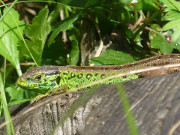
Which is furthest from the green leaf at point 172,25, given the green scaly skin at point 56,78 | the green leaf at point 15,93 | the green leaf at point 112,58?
the green leaf at point 15,93

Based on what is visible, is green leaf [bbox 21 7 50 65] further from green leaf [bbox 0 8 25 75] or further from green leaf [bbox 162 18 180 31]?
green leaf [bbox 162 18 180 31]

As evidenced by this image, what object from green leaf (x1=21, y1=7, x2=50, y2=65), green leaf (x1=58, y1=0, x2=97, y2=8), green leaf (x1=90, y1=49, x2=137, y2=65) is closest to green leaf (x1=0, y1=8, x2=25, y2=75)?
green leaf (x1=21, y1=7, x2=50, y2=65)

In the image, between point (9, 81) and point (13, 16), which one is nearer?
point (13, 16)

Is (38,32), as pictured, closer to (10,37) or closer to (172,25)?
(10,37)

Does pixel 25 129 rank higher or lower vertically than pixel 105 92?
lower

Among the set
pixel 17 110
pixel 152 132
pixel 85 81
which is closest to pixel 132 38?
pixel 85 81

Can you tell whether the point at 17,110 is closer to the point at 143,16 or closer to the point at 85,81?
the point at 85,81
